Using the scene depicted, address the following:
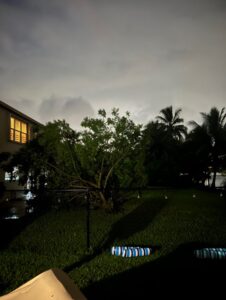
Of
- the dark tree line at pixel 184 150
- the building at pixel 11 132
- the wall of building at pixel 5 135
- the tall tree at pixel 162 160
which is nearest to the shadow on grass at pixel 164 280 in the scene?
the building at pixel 11 132

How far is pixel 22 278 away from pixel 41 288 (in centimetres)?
252

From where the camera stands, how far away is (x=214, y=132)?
2589 cm

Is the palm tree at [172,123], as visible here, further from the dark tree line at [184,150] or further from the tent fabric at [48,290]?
the tent fabric at [48,290]

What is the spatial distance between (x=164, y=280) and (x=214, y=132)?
24.6 m

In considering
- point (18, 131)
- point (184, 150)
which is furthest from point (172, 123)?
point (18, 131)

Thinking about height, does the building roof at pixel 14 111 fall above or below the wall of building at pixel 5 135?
above

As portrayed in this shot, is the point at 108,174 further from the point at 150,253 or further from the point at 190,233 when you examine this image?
the point at 150,253

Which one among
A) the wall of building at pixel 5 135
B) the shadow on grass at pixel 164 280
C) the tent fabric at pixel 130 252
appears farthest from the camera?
the wall of building at pixel 5 135

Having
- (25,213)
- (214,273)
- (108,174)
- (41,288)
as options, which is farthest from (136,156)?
(41,288)

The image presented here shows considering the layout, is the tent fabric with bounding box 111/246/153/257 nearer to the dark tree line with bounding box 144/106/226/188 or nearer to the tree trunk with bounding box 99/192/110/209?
the tree trunk with bounding box 99/192/110/209

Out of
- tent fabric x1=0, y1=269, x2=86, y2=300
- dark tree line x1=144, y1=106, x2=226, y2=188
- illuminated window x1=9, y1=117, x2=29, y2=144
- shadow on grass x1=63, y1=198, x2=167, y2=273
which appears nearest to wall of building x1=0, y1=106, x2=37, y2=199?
illuminated window x1=9, y1=117, x2=29, y2=144

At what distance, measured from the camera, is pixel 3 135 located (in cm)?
1328

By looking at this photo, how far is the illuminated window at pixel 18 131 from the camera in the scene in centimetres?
1450

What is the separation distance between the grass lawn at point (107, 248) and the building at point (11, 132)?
218 inches
